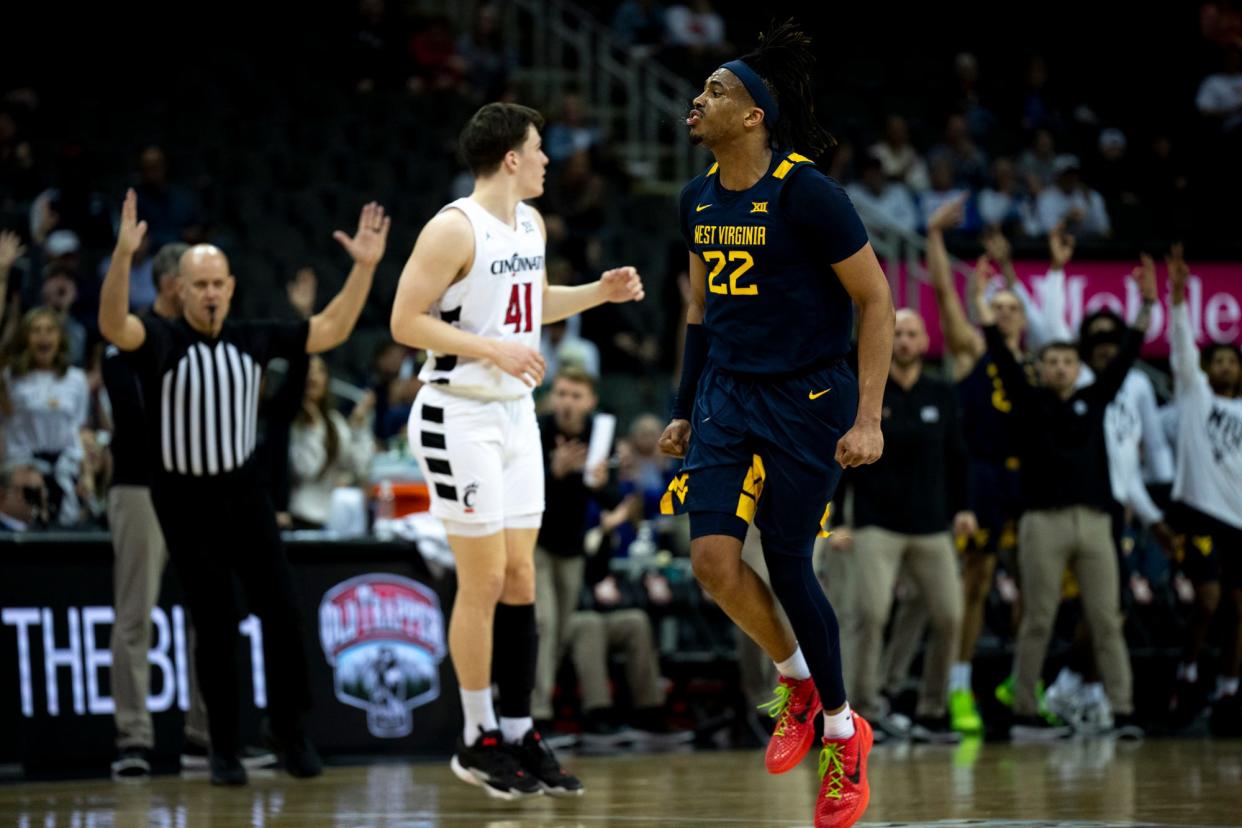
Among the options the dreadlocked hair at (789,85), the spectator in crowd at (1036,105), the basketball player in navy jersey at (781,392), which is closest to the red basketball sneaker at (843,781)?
the basketball player in navy jersey at (781,392)

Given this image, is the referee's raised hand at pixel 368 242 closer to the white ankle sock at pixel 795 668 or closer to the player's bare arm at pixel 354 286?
the player's bare arm at pixel 354 286

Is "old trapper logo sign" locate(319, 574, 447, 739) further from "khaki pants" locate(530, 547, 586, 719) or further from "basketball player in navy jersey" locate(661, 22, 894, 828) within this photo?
"basketball player in navy jersey" locate(661, 22, 894, 828)

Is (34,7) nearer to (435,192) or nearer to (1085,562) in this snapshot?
(435,192)

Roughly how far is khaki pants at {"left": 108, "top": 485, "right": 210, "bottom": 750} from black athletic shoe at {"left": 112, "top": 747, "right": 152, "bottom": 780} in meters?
0.03

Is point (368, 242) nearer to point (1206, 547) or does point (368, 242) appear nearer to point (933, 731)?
point (933, 731)

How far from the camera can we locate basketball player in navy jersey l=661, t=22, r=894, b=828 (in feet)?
18.7

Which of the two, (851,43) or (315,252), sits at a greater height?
(851,43)

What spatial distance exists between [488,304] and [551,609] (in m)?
3.41

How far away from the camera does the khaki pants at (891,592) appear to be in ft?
33.3

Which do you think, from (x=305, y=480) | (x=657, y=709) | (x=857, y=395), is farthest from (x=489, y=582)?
(x=305, y=480)

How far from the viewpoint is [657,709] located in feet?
34.6

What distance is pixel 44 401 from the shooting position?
10.8 m

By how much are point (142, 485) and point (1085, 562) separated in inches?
206

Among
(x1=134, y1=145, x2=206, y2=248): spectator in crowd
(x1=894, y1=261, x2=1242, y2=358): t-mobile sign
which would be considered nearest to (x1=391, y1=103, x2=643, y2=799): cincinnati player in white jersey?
(x1=134, y1=145, x2=206, y2=248): spectator in crowd
